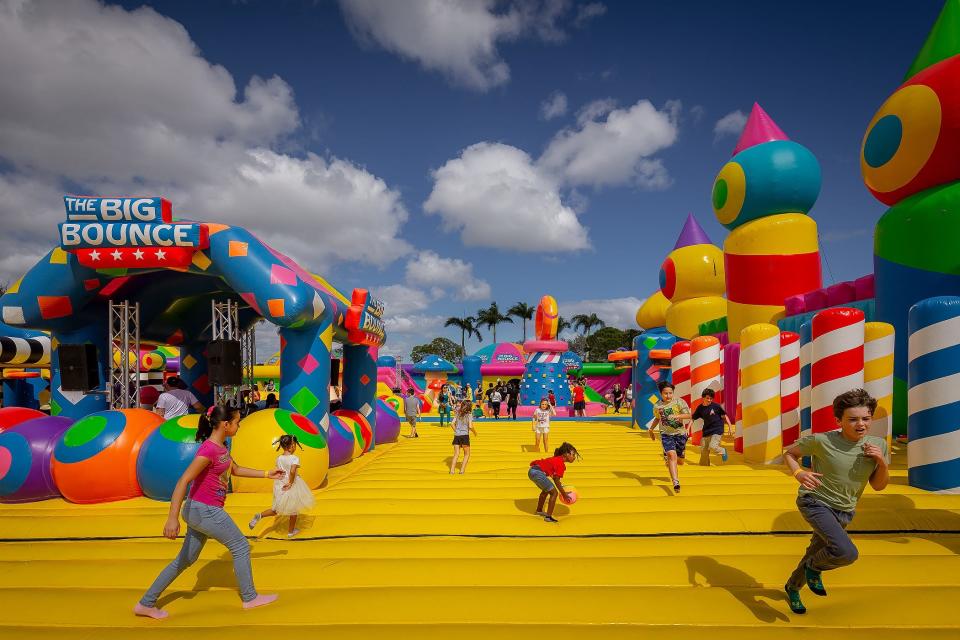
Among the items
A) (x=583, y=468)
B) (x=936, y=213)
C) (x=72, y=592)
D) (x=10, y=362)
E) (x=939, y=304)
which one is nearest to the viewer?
(x=72, y=592)

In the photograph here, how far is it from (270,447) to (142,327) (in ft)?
14.3

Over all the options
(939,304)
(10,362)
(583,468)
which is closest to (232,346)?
(583,468)

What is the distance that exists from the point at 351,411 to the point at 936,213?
25.3 feet

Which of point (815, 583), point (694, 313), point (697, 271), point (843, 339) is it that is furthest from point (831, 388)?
point (697, 271)

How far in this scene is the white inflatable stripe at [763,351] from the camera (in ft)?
20.2

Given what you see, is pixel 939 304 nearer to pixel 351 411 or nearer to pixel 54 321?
pixel 351 411

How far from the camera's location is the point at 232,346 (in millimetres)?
6406

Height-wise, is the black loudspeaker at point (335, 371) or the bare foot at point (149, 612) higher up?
the black loudspeaker at point (335, 371)

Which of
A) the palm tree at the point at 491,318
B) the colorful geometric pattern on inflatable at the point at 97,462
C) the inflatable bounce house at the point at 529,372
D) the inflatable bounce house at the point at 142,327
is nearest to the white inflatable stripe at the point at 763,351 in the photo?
the inflatable bounce house at the point at 142,327

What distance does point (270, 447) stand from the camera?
197 inches

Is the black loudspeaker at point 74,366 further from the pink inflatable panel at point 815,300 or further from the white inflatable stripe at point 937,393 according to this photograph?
the pink inflatable panel at point 815,300

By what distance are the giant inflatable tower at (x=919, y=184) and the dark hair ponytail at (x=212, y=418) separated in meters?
6.97

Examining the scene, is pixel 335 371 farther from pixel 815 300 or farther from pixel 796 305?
pixel 815 300

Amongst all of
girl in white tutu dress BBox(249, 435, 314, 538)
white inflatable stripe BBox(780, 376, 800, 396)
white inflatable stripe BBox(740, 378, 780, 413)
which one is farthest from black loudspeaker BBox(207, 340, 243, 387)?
white inflatable stripe BBox(780, 376, 800, 396)
